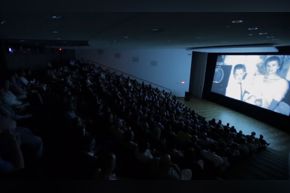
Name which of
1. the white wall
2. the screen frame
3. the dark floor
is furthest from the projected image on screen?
the white wall

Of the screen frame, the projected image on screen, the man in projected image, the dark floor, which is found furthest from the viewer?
the man in projected image

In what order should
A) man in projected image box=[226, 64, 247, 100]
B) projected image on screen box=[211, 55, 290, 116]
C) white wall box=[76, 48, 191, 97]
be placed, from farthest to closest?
white wall box=[76, 48, 191, 97], man in projected image box=[226, 64, 247, 100], projected image on screen box=[211, 55, 290, 116]

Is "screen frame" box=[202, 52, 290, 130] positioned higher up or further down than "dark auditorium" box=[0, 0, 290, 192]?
further down

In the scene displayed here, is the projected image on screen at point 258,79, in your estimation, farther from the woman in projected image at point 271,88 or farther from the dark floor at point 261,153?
the dark floor at point 261,153

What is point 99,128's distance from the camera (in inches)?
243

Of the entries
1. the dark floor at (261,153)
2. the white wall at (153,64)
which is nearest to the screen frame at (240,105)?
the dark floor at (261,153)

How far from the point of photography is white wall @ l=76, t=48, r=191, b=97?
68.1ft

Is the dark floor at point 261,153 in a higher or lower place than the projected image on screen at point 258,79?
lower

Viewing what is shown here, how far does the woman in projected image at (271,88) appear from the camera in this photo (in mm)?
12109

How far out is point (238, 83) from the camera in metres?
15.3

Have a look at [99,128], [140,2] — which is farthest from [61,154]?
[140,2]

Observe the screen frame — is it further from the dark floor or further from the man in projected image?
the man in projected image

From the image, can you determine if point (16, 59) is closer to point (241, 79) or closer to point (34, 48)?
point (34, 48)

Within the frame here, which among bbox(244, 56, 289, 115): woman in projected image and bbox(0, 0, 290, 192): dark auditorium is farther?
bbox(244, 56, 289, 115): woman in projected image
